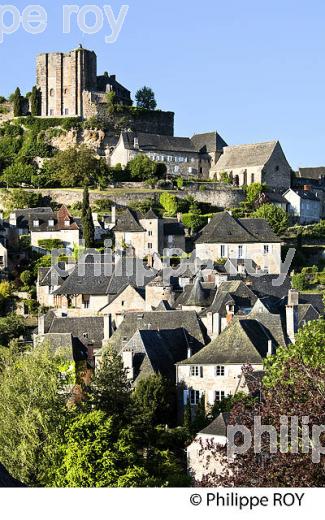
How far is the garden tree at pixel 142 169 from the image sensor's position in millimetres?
90062

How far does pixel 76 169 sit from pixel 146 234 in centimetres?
1659

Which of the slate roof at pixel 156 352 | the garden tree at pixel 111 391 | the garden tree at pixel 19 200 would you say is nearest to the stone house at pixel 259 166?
the garden tree at pixel 19 200

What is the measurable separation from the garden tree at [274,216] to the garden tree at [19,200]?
57.5 ft

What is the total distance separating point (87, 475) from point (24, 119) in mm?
72274

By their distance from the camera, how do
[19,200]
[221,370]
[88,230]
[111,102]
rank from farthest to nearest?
[111,102]
[19,200]
[88,230]
[221,370]

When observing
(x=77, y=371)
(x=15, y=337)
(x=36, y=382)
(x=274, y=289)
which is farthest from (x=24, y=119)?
(x=36, y=382)

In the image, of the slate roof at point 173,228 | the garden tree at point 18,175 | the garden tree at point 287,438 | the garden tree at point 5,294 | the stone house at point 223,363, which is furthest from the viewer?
the garden tree at point 18,175

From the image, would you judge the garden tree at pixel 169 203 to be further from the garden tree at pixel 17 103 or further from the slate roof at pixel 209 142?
the garden tree at pixel 17 103

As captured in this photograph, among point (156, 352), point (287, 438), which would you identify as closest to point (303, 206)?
point (156, 352)

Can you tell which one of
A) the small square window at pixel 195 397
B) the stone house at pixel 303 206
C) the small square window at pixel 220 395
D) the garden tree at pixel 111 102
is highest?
the garden tree at pixel 111 102

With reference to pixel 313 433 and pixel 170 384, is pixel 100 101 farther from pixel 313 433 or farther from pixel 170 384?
pixel 313 433

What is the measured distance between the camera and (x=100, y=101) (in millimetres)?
98500

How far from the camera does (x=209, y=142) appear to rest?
328 feet

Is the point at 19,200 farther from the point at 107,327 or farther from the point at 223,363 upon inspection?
the point at 223,363
